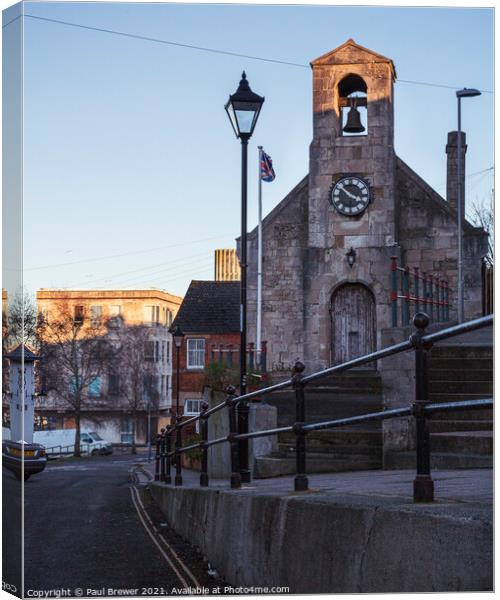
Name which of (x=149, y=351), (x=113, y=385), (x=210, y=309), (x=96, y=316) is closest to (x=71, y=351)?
(x=96, y=316)

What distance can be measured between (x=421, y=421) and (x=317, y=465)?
614 cm

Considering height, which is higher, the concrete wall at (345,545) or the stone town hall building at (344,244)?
the stone town hall building at (344,244)

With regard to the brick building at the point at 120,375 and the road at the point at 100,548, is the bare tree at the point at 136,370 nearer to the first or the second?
the brick building at the point at 120,375

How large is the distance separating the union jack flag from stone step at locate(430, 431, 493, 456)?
15405 mm

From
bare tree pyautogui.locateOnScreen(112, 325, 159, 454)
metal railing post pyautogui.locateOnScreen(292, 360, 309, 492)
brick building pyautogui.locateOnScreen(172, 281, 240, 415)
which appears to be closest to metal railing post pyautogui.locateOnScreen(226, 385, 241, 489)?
metal railing post pyautogui.locateOnScreen(292, 360, 309, 492)

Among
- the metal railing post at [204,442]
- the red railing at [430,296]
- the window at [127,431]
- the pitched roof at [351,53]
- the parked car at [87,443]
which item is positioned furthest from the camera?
the window at [127,431]

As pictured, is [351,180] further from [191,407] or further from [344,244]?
[191,407]

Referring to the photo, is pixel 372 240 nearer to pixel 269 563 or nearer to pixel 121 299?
pixel 121 299

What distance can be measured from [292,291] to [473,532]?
2070 centimetres

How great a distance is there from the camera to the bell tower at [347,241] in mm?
24188

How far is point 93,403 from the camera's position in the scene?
43.6 metres

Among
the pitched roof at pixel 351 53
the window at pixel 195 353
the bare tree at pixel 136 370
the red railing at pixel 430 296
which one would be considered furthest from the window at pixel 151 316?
the pitched roof at pixel 351 53

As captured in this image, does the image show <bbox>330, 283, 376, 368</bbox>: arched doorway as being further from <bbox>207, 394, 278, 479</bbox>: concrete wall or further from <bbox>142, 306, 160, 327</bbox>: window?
<bbox>142, 306, 160, 327</bbox>: window

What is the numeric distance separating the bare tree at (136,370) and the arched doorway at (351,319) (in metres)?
17.0
